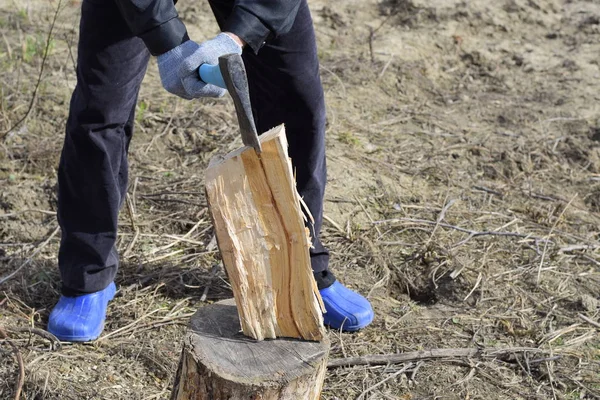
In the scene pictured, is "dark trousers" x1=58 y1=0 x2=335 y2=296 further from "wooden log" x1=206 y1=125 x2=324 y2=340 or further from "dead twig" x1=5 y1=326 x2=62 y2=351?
"wooden log" x1=206 y1=125 x2=324 y2=340

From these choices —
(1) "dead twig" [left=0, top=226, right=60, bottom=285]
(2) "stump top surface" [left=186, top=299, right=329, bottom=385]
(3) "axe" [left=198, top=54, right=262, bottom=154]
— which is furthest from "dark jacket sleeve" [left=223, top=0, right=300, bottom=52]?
(1) "dead twig" [left=0, top=226, right=60, bottom=285]

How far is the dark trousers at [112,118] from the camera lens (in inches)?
92.3

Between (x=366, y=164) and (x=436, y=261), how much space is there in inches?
33.0

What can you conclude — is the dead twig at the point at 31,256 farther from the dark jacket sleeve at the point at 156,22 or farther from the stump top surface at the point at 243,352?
the dark jacket sleeve at the point at 156,22

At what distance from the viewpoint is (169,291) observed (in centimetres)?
297

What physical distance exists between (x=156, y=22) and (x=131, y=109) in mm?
547

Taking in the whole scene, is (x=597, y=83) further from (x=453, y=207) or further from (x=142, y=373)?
(x=142, y=373)

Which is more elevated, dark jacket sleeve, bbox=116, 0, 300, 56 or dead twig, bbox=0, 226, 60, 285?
dark jacket sleeve, bbox=116, 0, 300, 56

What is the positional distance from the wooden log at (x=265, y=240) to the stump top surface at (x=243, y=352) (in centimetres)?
3

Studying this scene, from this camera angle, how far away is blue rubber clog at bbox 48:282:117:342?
2.61 m

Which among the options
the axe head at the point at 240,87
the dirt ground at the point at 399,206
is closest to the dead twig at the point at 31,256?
the dirt ground at the point at 399,206

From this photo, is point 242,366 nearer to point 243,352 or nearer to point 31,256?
point 243,352

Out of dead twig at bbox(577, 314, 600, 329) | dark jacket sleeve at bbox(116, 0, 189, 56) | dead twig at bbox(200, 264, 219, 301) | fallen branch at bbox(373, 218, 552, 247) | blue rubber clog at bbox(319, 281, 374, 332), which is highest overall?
dark jacket sleeve at bbox(116, 0, 189, 56)

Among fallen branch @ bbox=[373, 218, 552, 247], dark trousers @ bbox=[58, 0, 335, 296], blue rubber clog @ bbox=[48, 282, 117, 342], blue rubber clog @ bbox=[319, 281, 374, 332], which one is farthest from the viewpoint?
fallen branch @ bbox=[373, 218, 552, 247]
